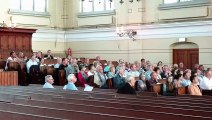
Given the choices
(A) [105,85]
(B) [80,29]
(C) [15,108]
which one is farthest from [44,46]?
(C) [15,108]

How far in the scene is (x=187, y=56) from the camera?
16.2 meters

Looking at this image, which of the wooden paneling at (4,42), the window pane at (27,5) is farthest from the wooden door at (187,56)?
the window pane at (27,5)

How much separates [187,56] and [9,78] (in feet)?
24.6

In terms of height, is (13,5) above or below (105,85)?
above

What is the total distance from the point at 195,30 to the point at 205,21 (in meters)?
0.57

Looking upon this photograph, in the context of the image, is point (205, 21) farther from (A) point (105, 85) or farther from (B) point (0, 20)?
(B) point (0, 20)

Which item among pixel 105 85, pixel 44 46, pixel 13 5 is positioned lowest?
pixel 105 85

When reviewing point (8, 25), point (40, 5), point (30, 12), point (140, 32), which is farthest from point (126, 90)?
point (40, 5)

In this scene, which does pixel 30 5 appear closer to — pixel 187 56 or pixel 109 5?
pixel 109 5

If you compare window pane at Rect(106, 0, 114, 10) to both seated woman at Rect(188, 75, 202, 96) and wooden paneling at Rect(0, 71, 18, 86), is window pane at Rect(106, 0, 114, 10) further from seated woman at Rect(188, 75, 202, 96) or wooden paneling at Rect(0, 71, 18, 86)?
seated woman at Rect(188, 75, 202, 96)

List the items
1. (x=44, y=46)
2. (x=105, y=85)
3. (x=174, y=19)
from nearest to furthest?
(x=105, y=85), (x=174, y=19), (x=44, y=46)

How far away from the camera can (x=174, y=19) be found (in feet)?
53.1

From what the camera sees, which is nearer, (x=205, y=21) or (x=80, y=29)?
(x=205, y=21)

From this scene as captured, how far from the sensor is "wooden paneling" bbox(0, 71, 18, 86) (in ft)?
38.0
